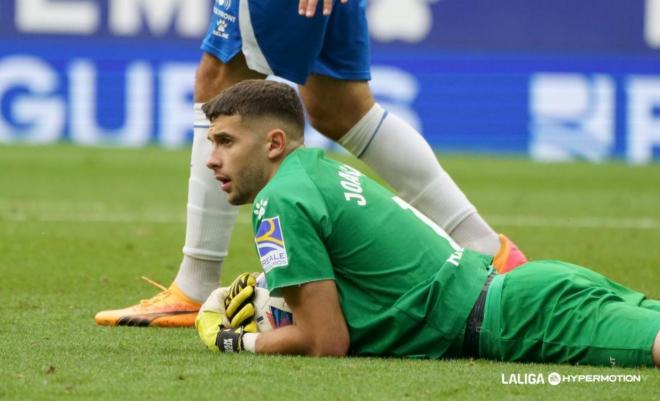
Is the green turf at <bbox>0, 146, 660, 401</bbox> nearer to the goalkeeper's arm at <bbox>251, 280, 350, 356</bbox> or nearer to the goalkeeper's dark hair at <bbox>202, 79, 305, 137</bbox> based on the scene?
the goalkeeper's arm at <bbox>251, 280, 350, 356</bbox>

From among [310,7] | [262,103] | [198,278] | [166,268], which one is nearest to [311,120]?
[310,7]

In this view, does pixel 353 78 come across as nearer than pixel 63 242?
Yes

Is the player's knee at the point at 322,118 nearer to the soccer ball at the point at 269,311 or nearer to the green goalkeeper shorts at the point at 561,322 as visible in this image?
the soccer ball at the point at 269,311

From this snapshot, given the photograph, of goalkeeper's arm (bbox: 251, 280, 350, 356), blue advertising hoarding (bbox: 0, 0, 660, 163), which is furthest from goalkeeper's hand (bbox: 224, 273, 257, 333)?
blue advertising hoarding (bbox: 0, 0, 660, 163)

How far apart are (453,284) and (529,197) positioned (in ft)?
27.4

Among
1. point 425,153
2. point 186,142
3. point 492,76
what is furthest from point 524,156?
point 425,153

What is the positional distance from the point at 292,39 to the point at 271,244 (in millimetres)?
1215

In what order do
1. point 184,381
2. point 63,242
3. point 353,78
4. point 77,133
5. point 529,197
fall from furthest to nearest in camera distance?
point 77,133, point 529,197, point 63,242, point 353,78, point 184,381

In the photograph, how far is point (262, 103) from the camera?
14.1 feet

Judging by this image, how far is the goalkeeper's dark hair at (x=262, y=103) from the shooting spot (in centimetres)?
429

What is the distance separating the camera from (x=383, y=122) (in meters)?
5.30

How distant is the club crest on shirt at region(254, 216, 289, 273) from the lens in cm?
404

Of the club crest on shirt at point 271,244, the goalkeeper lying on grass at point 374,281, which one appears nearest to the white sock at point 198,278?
the goalkeeper lying on grass at point 374,281

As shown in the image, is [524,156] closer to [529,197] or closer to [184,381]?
[529,197]
